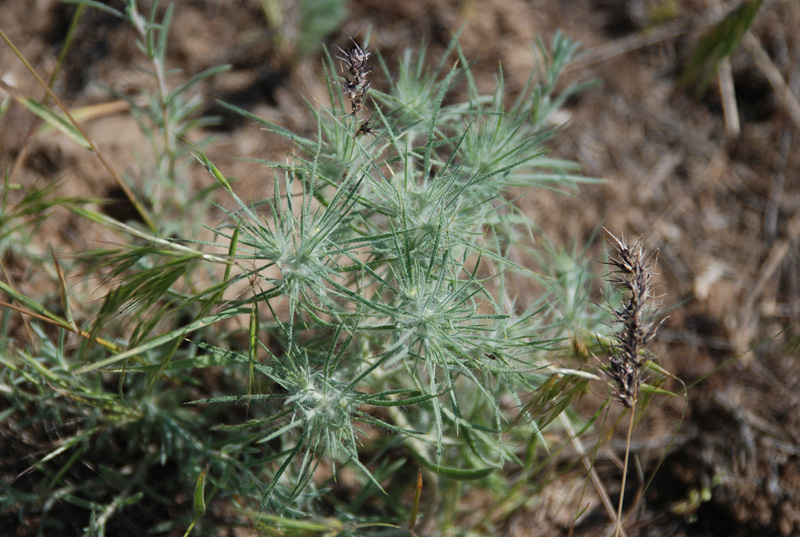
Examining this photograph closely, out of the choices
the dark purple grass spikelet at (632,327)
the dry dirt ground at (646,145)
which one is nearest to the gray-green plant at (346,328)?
the dark purple grass spikelet at (632,327)

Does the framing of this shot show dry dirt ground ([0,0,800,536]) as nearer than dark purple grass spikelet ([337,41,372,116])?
No

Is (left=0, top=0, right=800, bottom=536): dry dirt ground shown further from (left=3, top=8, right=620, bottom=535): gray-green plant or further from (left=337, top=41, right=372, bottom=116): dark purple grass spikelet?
(left=337, top=41, right=372, bottom=116): dark purple grass spikelet

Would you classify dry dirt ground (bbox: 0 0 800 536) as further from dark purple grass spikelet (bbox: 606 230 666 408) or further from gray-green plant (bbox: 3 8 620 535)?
dark purple grass spikelet (bbox: 606 230 666 408)

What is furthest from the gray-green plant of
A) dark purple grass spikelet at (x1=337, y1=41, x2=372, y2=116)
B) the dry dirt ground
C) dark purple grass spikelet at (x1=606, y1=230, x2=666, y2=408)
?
the dry dirt ground

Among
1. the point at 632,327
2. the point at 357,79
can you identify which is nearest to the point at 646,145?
the point at 632,327

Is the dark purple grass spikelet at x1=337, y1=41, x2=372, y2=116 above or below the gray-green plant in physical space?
above

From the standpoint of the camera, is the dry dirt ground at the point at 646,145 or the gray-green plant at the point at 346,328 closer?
the gray-green plant at the point at 346,328

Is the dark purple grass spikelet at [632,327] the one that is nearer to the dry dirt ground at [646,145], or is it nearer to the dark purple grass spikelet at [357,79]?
the dark purple grass spikelet at [357,79]

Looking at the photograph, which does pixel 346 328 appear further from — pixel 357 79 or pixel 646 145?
pixel 646 145
